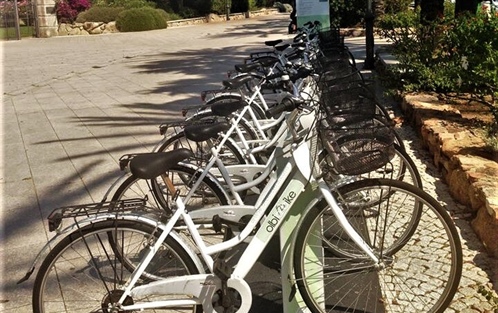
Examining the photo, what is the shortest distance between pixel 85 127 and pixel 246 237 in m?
5.51

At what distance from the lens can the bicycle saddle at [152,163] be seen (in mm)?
2775

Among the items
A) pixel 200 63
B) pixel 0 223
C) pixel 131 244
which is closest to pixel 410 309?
pixel 131 244

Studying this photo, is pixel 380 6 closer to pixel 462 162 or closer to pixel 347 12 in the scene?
pixel 347 12

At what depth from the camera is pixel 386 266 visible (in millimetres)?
3008

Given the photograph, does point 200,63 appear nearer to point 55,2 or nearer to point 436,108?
point 436,108

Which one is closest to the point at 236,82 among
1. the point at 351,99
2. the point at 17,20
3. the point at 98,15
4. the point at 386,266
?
the point at 351,99

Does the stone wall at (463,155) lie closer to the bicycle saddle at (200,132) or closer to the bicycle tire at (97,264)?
the bicycle saddle at (200,132)

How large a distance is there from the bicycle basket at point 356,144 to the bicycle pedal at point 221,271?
0.70 m

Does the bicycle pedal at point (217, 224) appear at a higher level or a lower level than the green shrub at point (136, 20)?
lower

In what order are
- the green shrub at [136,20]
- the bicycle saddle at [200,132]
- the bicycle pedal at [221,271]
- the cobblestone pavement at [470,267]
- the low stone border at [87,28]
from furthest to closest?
1. the green shrub at [136,20]
2. the low stone border at [87,28]
3. the bicycle saddle at [200,132]
4. the cobblestone pavement at [470,267]
5. the bicycle pedal at [221,271]

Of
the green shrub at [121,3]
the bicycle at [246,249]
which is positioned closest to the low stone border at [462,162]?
the bicycle at [246,249]

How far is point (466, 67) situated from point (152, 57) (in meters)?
12.0

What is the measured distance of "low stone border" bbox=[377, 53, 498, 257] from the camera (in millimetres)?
3874

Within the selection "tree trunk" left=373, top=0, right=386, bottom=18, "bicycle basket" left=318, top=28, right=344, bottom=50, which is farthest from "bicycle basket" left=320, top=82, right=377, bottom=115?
"tree trunk" left=373, top=0, right=386, bottom=18
